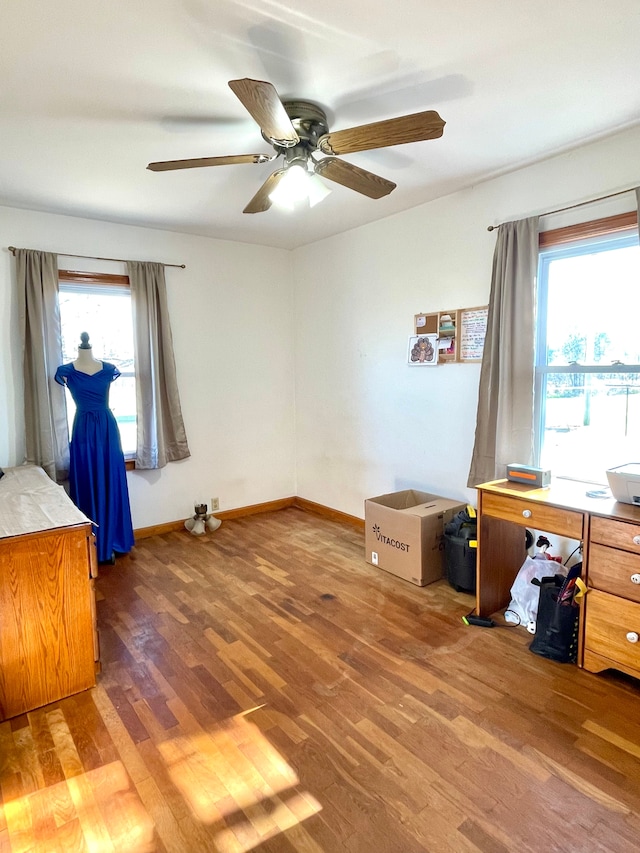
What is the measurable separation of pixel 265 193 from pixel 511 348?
63.4 inches

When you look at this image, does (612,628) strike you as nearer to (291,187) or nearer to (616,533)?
(616,533)

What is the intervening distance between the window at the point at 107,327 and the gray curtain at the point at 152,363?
113 millimetres

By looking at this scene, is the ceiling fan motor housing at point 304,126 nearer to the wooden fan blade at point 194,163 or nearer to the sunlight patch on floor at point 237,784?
the wooden fan blade at point 194,163

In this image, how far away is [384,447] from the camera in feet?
12.8

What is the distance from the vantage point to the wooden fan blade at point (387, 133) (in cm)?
171

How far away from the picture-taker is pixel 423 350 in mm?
3492

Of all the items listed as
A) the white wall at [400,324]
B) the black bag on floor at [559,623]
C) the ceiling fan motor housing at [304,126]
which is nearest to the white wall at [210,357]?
the white wall at [400,324]

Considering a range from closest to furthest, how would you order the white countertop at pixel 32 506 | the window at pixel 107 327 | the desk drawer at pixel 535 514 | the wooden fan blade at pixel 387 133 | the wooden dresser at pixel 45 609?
the wooden fan blade at pixel 387 133 → the wooden dresser at pixel 45 609 → the white countertop at pixel 32 506 → the desk drawer at pixel 535 514 → the window at pixel 107 327

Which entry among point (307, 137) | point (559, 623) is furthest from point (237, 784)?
point (307, 137)

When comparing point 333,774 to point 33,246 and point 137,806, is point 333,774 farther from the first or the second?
point 33,246

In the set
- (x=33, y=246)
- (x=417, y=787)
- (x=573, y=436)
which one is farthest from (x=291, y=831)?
(x=33, y=246)

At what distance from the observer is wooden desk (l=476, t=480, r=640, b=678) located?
1997 mm

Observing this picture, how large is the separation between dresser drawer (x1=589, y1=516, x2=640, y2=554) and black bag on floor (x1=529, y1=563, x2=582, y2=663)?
0.23 m

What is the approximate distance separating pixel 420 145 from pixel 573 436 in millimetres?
1798
